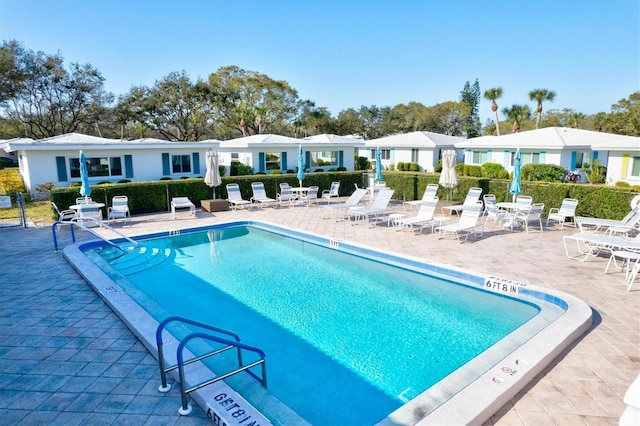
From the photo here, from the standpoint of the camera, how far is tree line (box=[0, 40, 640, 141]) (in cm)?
3109

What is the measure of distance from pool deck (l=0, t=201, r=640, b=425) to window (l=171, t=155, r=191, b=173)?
1197 cm

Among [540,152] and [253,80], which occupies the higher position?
[253,80]

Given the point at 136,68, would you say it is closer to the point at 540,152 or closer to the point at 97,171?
the point at 97,171

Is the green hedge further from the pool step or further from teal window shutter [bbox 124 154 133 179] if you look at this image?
teal window shutter [bbox 124 154 133 179]

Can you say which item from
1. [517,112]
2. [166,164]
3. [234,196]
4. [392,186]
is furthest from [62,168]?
[517,112]

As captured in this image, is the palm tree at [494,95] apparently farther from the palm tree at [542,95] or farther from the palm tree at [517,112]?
the palm tree at [542,95]

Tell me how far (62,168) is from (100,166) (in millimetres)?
1582

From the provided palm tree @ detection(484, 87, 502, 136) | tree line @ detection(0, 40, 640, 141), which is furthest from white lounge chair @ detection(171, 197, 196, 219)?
palm tree @ detection(484, 87, 502, 136)

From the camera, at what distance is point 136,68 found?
31.0m

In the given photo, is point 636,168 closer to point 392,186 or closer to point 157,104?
point 392,186

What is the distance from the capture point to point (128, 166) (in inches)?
766

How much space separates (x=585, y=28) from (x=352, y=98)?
38.2m

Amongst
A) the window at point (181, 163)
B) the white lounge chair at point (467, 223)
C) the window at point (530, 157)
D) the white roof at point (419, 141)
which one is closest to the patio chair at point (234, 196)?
the window at point (181, 163)

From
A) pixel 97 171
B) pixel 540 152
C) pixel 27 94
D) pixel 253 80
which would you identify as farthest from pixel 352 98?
pixel 97 171
